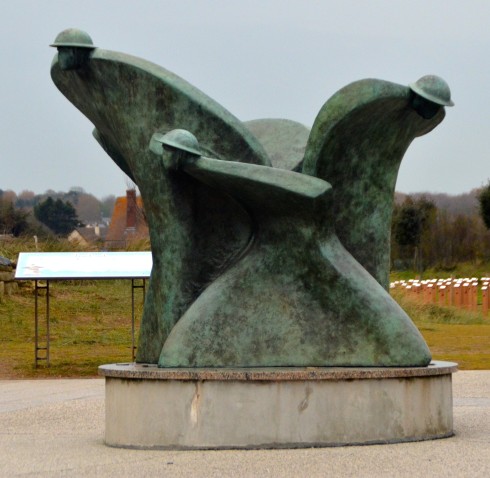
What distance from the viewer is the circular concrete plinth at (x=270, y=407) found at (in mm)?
9141

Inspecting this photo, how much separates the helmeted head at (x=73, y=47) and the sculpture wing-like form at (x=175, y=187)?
0.21 feet

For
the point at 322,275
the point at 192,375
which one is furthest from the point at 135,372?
the point at 322,275

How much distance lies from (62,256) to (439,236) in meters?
39.1

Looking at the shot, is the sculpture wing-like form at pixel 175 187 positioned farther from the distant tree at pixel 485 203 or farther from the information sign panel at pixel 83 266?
the distant tree at pixel 485 203

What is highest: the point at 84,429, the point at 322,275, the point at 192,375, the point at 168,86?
the point at 168,86

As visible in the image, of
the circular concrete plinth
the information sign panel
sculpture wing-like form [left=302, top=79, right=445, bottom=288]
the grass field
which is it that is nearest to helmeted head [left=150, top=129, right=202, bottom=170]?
sculpture wing-like form [left=302, top=79, right=445, bottom=288]

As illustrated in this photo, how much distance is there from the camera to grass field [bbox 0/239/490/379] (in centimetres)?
1947

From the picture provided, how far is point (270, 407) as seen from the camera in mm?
9125

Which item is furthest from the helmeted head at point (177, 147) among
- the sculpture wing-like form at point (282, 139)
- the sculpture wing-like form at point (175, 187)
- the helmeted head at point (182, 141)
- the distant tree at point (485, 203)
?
the distant tree at point (485, 203)

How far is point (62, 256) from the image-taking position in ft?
60.5

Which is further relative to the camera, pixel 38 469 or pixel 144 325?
pixel 144 325

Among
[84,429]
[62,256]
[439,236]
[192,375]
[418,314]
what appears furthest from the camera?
[439,236]

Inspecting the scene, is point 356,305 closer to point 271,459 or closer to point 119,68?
point 271,459

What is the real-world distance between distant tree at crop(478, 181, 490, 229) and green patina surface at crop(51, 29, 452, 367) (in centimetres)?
4059
